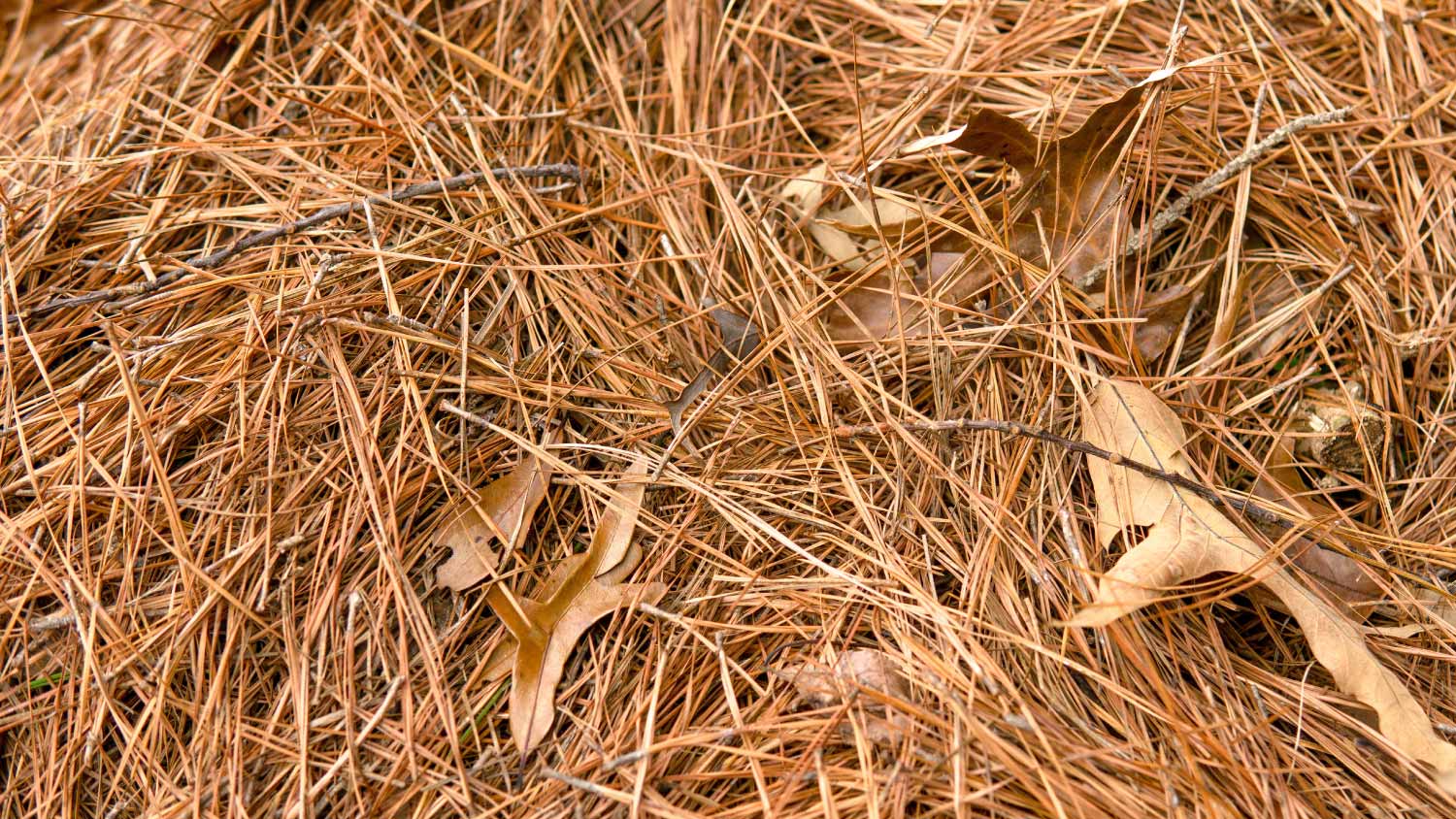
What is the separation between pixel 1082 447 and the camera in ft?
4.17

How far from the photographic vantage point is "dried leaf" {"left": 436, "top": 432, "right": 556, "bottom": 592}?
128cm

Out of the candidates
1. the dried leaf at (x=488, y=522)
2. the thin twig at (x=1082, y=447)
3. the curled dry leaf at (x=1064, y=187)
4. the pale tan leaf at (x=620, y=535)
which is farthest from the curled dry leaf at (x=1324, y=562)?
the dried leaf at (x=488, y=522)

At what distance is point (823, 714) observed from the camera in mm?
1158

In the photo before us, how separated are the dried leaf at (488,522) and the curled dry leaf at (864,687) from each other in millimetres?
443

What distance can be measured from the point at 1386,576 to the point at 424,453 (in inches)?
57.9

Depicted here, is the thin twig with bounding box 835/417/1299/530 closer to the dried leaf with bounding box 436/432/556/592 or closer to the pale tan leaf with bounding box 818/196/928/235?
the pale tan leaf with bounding box 818/196/928/235

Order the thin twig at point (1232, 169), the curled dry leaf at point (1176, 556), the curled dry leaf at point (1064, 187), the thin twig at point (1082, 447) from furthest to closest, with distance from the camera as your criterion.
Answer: the thin twig at point (1232, 169), the curled dry leaf at point (1064, 187), the thin twig at point (1082, 447), the curled dry leaf at point (1176, 556)

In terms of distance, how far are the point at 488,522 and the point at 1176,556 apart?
3.17 feet

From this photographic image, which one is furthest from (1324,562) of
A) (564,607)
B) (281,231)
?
(281,231)

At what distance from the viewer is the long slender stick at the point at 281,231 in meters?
1.42

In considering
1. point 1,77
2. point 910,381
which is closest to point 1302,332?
point 910,381

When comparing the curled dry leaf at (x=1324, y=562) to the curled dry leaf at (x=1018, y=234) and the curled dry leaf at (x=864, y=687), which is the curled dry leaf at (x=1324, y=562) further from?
the curled dry leaf at (x=864, y=687)

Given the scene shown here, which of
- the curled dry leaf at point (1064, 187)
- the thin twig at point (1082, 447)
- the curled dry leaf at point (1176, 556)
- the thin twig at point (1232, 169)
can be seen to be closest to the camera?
the curled dry leaf at point (1176, 556)

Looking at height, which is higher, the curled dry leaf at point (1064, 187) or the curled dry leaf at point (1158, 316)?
the curled dry leaf at point (1064, 187)
